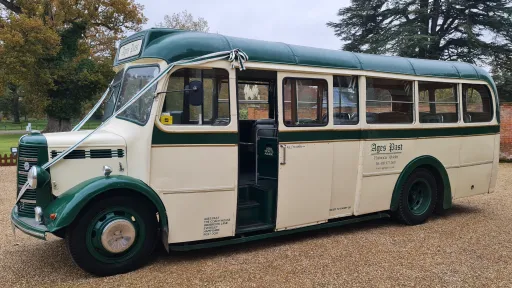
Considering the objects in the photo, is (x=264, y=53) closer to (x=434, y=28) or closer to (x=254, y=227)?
(x=254, y=227)

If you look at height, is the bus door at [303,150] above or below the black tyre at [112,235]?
above

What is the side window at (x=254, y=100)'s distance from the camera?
6.43m

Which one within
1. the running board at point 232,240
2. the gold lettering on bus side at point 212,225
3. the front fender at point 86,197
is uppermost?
the front fender at point 86,197

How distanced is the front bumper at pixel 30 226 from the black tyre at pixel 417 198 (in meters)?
5.16

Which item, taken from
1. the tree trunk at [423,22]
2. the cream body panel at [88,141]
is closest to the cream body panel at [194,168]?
the cream body panel at [88,141]

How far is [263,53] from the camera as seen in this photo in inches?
215

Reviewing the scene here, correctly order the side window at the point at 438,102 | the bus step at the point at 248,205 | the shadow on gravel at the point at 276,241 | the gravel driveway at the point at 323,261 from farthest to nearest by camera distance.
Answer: the side window at the point at 438,102 → the bus step at the point at 248,205 → the shadow on gravel at the point at 276,241 → the gravel driveway at the point at 323,261

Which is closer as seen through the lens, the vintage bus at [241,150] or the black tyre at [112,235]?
the black tyre at [112,235]

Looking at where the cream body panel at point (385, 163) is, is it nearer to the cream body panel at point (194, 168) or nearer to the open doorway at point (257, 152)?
the open doorway at point (257, 152)

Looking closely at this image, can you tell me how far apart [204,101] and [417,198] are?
4337 mm

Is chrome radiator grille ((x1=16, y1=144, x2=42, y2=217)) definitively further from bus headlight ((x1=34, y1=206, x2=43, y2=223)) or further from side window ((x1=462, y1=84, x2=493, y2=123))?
side window ((x1=462, y1=84, x2=493, y2=123))

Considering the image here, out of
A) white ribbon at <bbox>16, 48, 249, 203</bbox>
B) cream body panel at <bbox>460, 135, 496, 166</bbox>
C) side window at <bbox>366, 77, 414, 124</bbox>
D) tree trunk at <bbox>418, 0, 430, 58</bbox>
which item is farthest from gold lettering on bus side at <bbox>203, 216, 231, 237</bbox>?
tree trunk at <bbox>418, 0, 430, 58</bbox>

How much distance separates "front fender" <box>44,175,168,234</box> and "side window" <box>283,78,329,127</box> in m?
1.98

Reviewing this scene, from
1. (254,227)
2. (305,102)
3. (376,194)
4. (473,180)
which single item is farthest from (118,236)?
(473,180)
